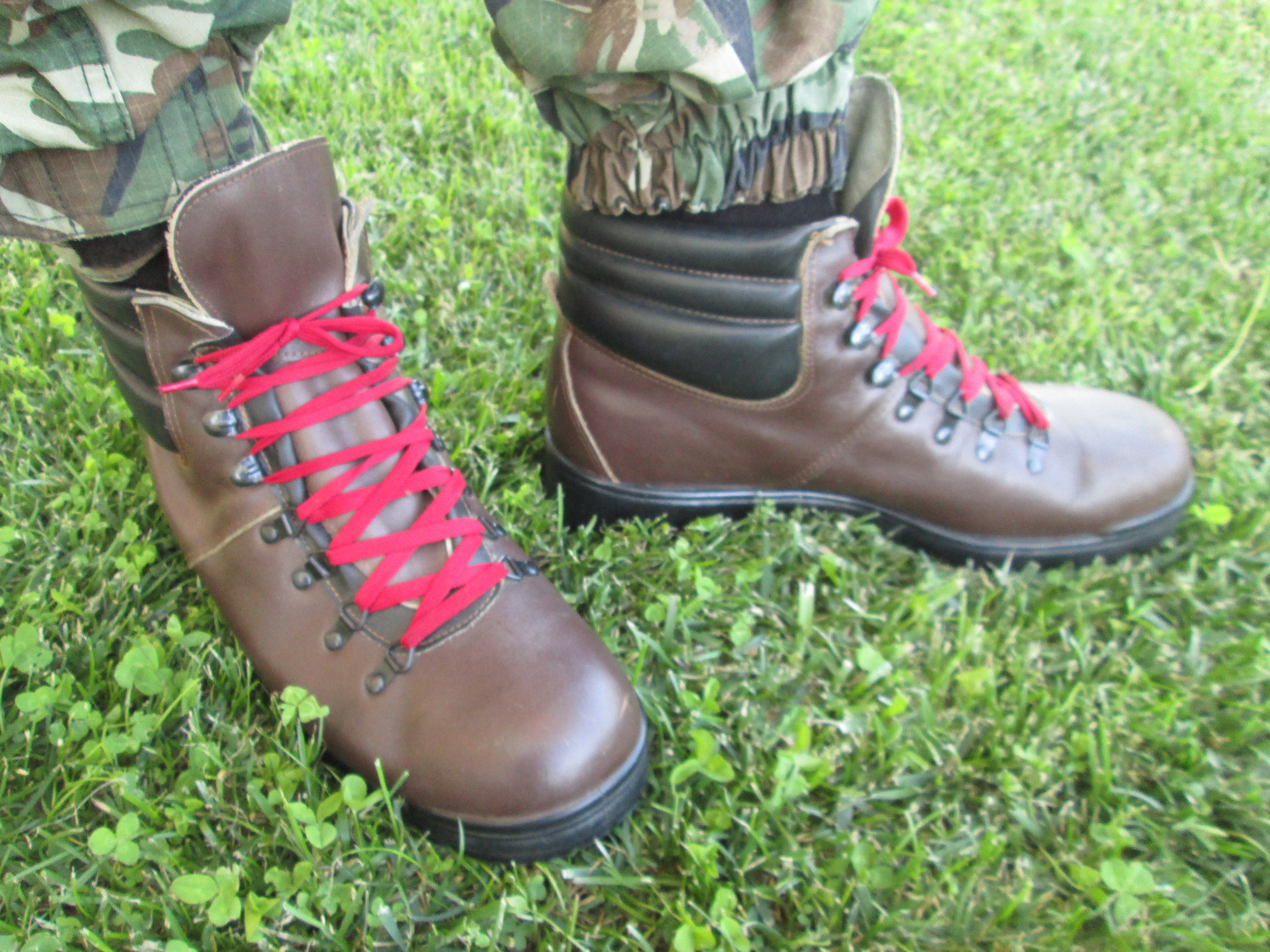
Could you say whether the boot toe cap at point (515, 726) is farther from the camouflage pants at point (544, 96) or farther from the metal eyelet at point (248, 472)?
the camouflage pants at point (544, 96)

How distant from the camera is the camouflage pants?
0.73 metres

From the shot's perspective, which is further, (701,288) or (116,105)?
(701,288)

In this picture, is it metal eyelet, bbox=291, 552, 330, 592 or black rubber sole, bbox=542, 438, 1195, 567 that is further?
black rubber sole, bbox=542, 438, 1195, 567

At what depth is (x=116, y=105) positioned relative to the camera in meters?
0.75

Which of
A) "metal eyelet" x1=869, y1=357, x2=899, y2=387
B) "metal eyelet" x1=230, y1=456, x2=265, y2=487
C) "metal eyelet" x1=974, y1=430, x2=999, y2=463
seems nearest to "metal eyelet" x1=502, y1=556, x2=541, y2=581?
"metal eyelet" x1=230, y1=456, x2=265, y2=487

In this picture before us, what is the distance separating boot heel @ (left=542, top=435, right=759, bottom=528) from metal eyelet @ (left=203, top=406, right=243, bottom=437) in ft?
1.63

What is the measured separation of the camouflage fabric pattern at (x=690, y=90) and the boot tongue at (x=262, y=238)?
270mm

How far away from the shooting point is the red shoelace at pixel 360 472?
92 centimetres

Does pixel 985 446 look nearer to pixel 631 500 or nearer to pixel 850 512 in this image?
pixel 850 512

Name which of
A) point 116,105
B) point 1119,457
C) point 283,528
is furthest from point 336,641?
point 1119,457

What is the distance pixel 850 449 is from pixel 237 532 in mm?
859

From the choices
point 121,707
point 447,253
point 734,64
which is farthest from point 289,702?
point 447,253

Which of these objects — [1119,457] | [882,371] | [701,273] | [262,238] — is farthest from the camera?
[1119,457]

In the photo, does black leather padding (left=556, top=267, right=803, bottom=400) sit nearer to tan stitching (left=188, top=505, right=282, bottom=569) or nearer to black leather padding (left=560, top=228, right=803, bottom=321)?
black leather padding (left=560, top=228, right=803, bottom=321)
